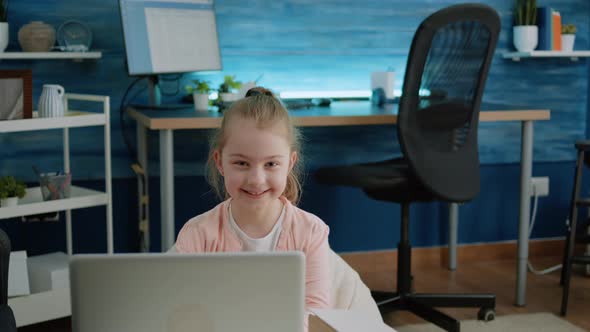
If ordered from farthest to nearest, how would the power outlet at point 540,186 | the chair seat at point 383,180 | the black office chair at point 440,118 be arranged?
the power outlet at point 540,186 < the chair seat at point 383,180 < the black office chair at point 440,118

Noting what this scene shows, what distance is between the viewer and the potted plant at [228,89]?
3.32 meters

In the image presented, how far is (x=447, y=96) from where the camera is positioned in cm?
295

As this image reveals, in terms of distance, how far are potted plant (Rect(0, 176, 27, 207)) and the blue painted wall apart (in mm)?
585

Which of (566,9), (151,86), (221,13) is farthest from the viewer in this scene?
(566,9)

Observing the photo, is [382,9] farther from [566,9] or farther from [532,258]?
[532,258]

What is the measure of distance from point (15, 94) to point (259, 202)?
1352 mm

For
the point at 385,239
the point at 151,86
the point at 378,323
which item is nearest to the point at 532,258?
the point at 385,239

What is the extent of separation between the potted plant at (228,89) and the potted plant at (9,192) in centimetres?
90

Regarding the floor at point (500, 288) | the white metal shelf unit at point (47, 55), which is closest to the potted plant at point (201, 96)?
the white metal shelf unit at point (47, 55)

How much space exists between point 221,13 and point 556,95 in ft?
5.70

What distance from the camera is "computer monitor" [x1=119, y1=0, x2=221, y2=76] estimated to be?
3.10 meters

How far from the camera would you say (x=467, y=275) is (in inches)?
150

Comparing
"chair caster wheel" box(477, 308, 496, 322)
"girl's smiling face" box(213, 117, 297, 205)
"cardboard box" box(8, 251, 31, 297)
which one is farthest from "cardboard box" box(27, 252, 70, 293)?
"chair caster wheel" box(477, 308, 496, 322)

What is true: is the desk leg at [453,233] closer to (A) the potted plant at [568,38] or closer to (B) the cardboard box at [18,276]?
(A) the potted plant at [568,38]
